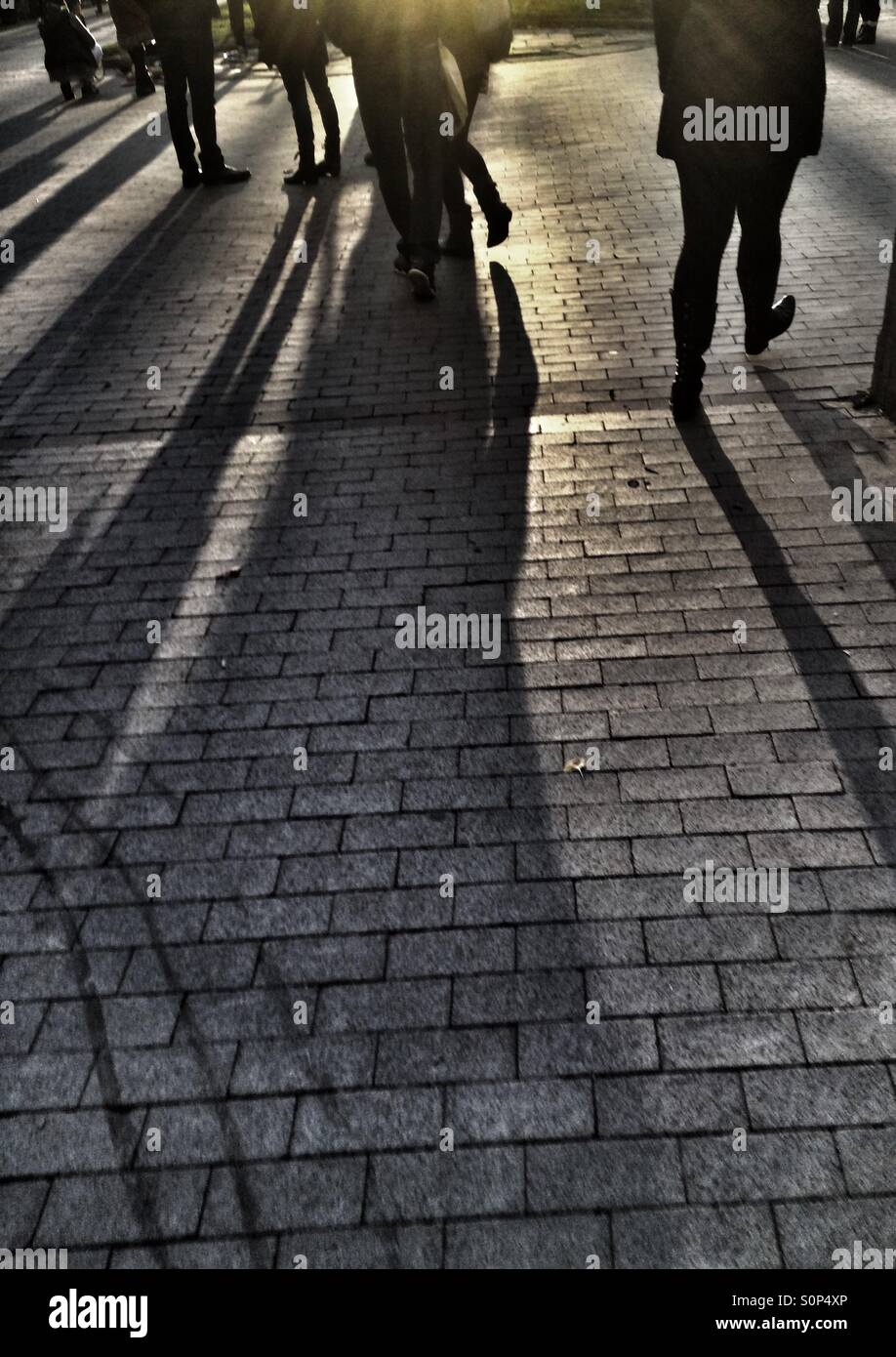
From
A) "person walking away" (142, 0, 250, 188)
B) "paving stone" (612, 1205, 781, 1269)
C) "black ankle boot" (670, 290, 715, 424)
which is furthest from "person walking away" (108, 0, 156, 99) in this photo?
"paving stone" (612, 1205, 781, 1269)

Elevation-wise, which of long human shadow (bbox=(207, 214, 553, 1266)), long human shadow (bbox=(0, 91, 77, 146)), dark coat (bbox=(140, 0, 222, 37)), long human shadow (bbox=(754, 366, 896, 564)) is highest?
dark coat (bbox=(140, 0, 222, 37))

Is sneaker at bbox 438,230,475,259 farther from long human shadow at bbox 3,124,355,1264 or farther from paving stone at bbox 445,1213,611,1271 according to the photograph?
paving stone at bbox 445,1213,611,1271

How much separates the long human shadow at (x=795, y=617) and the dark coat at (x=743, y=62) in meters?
1.22

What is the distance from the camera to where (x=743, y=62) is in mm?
4930

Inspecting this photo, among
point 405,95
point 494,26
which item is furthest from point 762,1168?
point 494,26

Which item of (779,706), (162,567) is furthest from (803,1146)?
(162,567)

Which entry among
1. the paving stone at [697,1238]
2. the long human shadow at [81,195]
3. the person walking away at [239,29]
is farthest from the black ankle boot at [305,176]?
the paving stone at [697,1238]

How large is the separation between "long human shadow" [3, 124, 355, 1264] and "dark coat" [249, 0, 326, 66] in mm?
1128

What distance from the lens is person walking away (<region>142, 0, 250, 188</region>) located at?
33.2 ft

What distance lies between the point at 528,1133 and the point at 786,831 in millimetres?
1133

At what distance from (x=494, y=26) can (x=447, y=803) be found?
5829 mm

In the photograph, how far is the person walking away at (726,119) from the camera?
4.88 m

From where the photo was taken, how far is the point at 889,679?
12.3 feet
